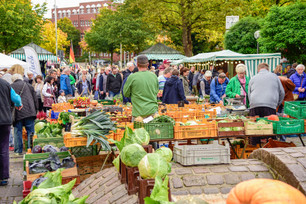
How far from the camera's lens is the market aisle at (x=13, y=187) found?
18.6 ft

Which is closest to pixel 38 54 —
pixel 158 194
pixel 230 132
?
pixel 230 132

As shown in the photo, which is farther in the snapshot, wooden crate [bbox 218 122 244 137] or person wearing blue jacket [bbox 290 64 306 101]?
person wearing blue jacket [bbox 290 64 306 101]

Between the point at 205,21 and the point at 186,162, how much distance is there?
27.7 metres

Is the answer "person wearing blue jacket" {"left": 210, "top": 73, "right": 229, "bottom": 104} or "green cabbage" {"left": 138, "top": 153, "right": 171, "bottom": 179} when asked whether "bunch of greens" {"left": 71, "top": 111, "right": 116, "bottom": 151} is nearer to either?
"green cabbage" {"left": 138, "top": 153, "right": 171, "bottom": 179}

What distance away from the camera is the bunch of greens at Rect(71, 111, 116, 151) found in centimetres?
551

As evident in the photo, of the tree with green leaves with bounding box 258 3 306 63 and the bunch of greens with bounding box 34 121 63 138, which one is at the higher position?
the tree with green leaves with bounding box 258 3 306 63

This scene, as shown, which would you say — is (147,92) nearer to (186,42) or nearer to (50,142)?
(50,142)

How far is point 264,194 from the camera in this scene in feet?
6.11

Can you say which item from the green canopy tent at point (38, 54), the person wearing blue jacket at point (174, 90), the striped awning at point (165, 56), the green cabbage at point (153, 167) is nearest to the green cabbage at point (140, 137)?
the green cabbage at point (153, 167)

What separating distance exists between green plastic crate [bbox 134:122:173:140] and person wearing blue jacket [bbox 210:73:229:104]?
4766 mm

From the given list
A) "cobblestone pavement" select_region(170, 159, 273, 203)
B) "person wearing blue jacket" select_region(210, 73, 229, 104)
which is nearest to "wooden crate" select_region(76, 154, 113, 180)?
"cobblestone pavement" select_region(170, 159, 273, 203)

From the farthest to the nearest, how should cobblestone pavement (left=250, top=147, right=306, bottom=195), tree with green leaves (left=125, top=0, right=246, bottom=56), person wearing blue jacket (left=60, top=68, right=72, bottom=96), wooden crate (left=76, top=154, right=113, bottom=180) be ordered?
tree with green leaves (left=125, top=0, right=246, bottom=56)
person wearing blue jacket (left=60, top=68, right=72, bottom=96)
wooden crate (left=76, top=154, right=113, bottom=180)
cobblestone pavement (left=250, top=147, right=306, bottom=195)

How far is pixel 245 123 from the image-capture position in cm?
640

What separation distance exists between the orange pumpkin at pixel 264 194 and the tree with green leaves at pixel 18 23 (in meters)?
31.9
